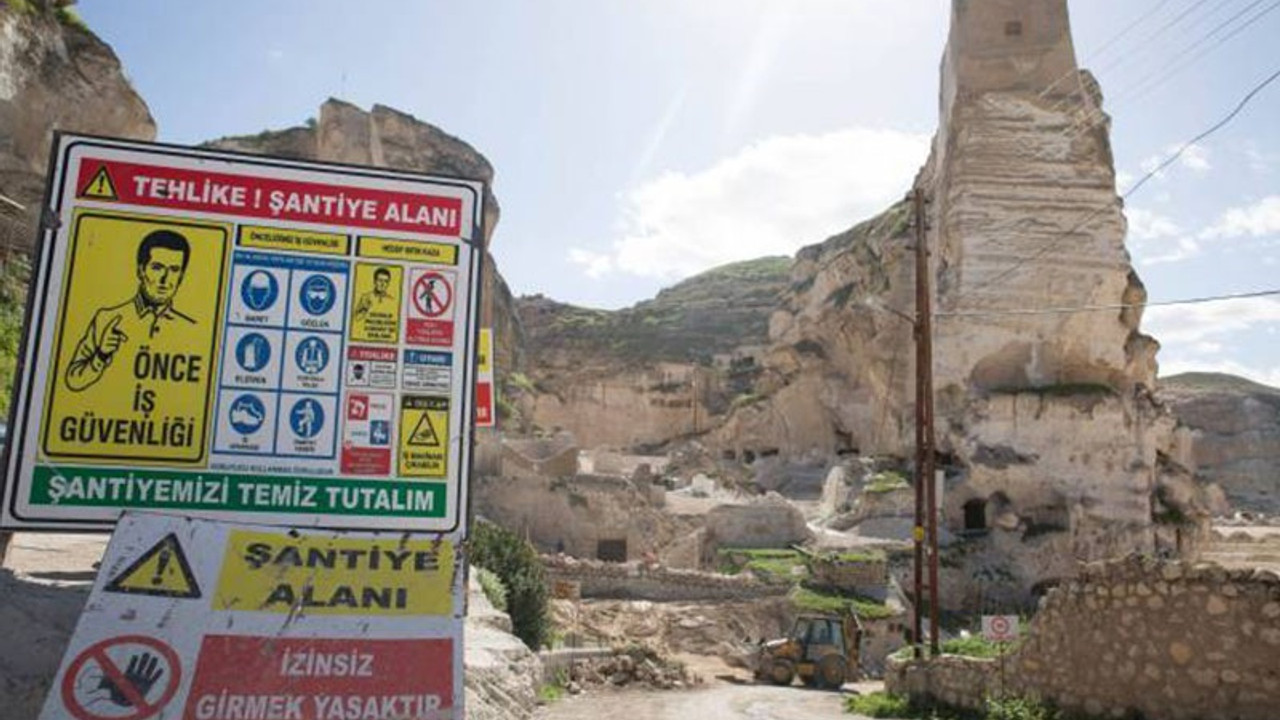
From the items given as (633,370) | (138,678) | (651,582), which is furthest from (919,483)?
(633,370)

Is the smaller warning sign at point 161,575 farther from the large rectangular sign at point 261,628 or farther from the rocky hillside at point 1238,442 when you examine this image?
the rocky hillside at point 1238,442

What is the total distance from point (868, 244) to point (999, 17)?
13507 mm

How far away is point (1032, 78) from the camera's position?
37375mm

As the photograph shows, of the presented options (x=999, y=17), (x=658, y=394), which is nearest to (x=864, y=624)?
(x=999, y=17)

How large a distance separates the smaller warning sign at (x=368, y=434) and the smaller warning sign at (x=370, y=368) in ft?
0.20

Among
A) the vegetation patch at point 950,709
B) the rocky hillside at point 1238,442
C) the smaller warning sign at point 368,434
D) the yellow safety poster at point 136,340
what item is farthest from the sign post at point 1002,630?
the rocky hillside at point 1238,442

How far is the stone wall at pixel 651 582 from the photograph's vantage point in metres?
21.6

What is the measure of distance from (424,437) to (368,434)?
26cm

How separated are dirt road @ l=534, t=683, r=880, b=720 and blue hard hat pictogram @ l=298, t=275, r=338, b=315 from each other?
6056 millimetres

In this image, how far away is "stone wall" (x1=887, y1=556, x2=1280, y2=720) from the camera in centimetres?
730

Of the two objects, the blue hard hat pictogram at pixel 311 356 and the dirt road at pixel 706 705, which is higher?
the blue hard hat pictogram at pixel 311 356

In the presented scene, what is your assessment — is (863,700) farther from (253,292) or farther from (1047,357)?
(1047,357)

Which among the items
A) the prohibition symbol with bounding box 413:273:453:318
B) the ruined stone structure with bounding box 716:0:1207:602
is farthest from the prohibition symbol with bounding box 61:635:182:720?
the ruined stone structure with bounding box 716:0:1207:602

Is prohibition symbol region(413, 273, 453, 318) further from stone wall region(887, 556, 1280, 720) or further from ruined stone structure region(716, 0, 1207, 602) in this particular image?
ruined stone structure region(716, 0, 1207, 602)
